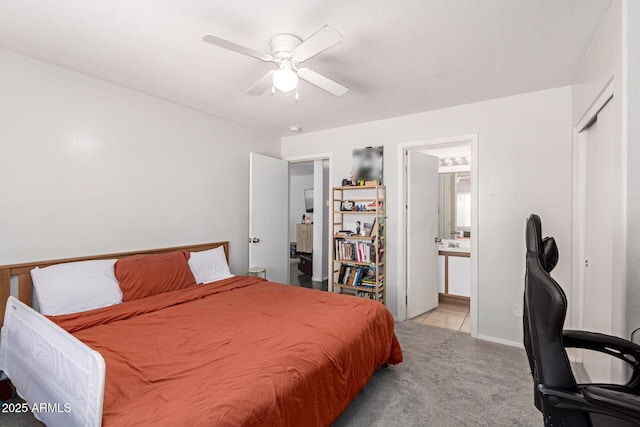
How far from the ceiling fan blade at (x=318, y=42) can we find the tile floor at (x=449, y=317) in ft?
10.5

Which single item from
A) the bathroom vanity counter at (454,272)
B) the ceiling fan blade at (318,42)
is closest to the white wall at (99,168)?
the ceiling fan blade at (318,42)

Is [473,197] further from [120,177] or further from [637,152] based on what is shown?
[120,177]

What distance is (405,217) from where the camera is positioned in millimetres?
3697

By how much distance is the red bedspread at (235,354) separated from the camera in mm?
1219

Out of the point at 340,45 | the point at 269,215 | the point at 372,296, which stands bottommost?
the point at 372,296

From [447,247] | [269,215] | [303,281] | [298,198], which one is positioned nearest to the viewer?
[269,215]

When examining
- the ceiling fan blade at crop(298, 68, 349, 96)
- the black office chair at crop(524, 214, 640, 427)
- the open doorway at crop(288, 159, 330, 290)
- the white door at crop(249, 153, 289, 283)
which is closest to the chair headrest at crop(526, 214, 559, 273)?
the black office chair at crop(524, 214, 640, 427)

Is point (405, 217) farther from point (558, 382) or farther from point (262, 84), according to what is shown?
point (558, 382)

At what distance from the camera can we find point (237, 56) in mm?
2223

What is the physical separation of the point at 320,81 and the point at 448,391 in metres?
2.43

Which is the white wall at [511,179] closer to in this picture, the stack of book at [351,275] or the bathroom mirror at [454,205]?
the stack of book at [351,275]

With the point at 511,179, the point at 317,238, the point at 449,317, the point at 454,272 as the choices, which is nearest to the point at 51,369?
the point at 511,179

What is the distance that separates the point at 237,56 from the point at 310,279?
4.40 m

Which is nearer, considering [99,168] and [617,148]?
[617,148]
